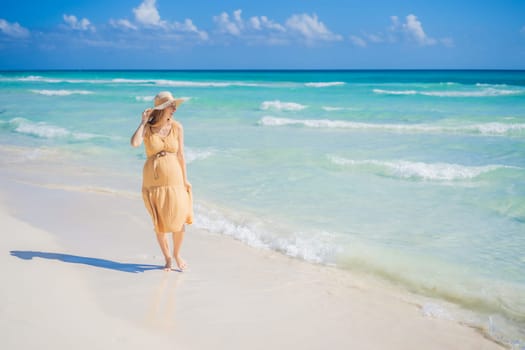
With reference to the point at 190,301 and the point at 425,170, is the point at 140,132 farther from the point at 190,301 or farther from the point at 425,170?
the point at 425,170

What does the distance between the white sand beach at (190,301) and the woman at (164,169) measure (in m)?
0.57

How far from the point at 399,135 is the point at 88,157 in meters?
9.80

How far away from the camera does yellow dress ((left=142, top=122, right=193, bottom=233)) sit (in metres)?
3.98

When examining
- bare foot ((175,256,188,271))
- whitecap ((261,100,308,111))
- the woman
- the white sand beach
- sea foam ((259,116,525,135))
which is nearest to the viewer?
the white sand beach

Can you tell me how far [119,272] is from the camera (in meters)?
4.13

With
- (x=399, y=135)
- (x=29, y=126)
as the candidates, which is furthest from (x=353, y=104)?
(x=29, y=126)

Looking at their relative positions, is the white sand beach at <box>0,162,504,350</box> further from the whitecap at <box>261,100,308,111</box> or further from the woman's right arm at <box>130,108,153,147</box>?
the whitecap at <box>261,100,308,111</box>

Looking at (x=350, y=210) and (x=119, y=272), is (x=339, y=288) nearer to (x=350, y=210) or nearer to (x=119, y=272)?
(x=119, y=272)

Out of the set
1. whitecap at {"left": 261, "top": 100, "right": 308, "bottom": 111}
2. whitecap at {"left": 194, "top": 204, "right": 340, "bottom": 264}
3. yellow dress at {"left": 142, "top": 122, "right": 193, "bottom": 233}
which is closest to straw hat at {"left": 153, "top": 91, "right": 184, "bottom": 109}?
yellow dress at {"left": 142, "top": 122, "right": 193, "bottom": 233}

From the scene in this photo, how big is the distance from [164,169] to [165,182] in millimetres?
120

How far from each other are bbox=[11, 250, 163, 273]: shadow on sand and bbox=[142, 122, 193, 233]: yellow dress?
0.47 m

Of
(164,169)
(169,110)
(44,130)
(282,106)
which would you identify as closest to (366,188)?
(164,169)

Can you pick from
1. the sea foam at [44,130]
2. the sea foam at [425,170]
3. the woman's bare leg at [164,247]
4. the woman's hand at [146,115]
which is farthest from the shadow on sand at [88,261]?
the sea foam at [44,130]

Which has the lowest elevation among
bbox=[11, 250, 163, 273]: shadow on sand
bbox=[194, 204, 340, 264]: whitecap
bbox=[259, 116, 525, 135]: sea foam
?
bbox=[194, 204, 340, 264]: whitecap
